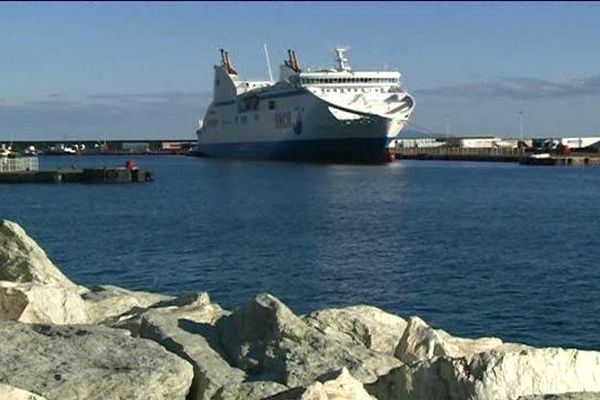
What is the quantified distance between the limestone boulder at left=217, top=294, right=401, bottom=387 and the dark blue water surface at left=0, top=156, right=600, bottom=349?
8.51 metres

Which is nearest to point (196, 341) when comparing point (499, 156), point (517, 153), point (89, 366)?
point (89, 366)

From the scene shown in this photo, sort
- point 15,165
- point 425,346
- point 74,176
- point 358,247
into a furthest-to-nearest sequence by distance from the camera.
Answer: point 15,165 → point 74,176 → point 358,247 → point 425,346

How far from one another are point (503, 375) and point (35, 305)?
462cm

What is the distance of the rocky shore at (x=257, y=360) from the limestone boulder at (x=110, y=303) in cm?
130

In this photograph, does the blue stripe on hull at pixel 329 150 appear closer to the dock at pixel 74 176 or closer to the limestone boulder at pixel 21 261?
the dock at pixel 74 176

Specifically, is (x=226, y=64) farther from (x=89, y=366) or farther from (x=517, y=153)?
(x=89, y=366)

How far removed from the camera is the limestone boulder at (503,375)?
5637 mm

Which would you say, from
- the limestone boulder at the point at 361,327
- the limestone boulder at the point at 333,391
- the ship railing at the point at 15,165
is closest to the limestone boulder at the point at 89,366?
the limestone boulder at the point at 333,391

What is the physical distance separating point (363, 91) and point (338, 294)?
7267 cm

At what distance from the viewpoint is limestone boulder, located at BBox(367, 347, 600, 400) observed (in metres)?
5.64

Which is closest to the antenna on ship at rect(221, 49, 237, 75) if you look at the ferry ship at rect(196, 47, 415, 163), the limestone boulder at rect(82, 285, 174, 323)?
the ferry ship at rect(196, 47, 415, 163)

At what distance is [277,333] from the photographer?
7188 millimetres

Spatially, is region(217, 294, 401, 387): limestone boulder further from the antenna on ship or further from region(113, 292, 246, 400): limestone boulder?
the antenna on ship

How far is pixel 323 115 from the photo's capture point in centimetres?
8631
